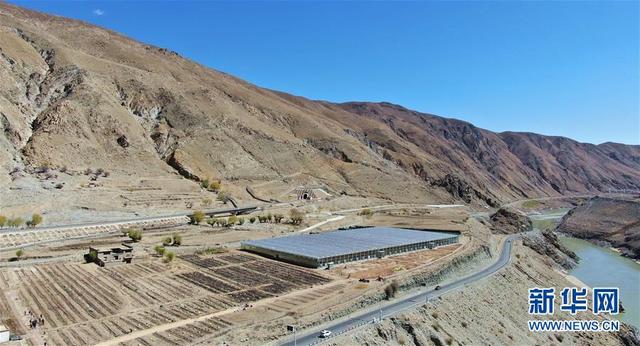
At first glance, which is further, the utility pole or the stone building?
the stone building

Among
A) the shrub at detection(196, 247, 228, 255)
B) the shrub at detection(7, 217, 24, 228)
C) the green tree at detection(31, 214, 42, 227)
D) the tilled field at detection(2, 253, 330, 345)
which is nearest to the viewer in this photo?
the tilled field at detection(2, 253, 330, 345)

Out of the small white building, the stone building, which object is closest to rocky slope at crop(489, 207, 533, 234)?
the stone building

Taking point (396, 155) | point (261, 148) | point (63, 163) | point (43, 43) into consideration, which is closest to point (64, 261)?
point (63, 163)

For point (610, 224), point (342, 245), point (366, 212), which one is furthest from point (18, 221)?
point (610, 224)

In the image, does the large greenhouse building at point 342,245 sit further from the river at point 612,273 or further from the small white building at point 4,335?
the small white building at point 4,335

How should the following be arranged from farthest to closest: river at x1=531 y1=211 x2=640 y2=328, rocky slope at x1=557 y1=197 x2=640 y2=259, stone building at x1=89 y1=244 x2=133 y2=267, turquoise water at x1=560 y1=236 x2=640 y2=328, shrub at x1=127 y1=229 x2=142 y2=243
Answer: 1. rocky slope at x1=557 y1=197 x2=640 y2=259
2. shrub at x1=127 y1=229 x2=142 y2=243
3. river at x1=531 y1=211 x2=640 y2=328
4. turquoise water at x1=560 y1=236 x2=640 y2=328
5. stone building at x1=89 y1=244 x2=133 y2=267

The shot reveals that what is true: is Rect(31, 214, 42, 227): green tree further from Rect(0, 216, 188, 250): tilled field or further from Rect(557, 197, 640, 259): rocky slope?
Rect(557, 197, 640, 259): rocky slope

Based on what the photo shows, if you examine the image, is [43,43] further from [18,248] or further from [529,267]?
[529,267]
